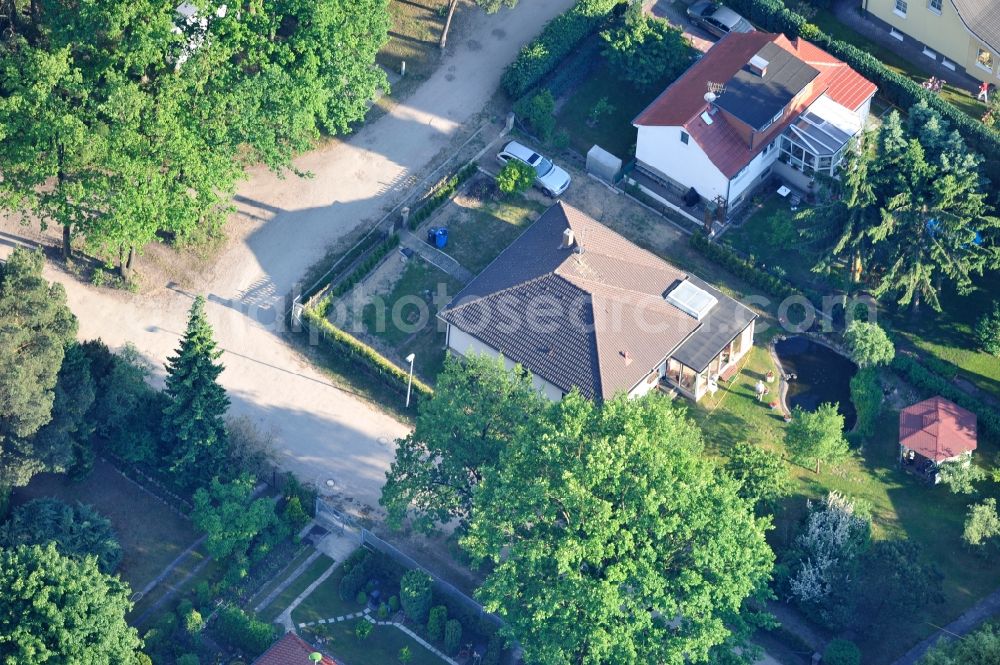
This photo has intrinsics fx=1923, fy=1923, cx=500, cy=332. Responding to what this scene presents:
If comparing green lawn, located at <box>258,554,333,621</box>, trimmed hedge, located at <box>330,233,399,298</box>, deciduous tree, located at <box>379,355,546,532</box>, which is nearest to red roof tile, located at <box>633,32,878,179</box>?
trimmed hedge, located at <box>330,233,399,298</box>

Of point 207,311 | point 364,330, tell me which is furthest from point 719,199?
point 207,311

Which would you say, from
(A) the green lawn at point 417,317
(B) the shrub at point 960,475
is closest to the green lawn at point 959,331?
(B) the shrub at point 960,475

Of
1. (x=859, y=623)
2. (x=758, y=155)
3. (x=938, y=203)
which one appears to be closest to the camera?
(x=859, y=623)

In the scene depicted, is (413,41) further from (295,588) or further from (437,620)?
(437,620)

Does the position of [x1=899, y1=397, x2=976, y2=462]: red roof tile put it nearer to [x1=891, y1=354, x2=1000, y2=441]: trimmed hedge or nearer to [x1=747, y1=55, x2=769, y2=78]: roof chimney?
[x1=891, y1=354, x2=1000, y2=441]: trimmed hedge

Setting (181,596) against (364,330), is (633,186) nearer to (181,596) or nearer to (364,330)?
(364,330)

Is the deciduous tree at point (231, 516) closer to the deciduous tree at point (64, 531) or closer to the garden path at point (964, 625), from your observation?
the deciduous tree at point (64, 531)
